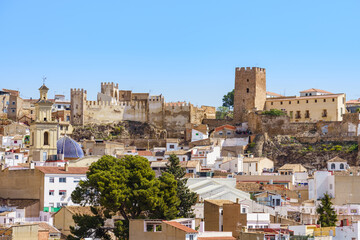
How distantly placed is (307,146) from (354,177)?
23.3 m

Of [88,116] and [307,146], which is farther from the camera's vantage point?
[88,116]

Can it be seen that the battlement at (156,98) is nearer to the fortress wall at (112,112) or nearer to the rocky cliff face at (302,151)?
the fortress wall at (112,112)

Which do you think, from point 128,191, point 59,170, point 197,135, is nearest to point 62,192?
point 59,170

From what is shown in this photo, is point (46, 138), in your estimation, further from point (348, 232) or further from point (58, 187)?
point (348, 232)

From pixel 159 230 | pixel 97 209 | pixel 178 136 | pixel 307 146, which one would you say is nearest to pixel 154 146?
pixel 178 136

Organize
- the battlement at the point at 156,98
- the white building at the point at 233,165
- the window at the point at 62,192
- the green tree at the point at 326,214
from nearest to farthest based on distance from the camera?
the green tree at the point at 326,214 → the window at the point at 62,192 → the white building at the point at 233,165 → the battlement at the point at 156,98

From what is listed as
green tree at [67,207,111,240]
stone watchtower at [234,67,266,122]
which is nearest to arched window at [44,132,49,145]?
green tree at [67,207,111,240]

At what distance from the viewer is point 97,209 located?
42781 mm

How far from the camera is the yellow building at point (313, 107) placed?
79812mm

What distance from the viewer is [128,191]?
136 ft

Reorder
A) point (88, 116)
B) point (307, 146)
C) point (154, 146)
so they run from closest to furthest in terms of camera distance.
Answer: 1. point (307, 146)
2. point (154, 146)
3. point (88, 116)

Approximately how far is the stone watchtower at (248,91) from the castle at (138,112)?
19.1ft

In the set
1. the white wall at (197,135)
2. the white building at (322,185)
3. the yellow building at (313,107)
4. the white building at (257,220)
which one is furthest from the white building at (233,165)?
the white building at (257,220)

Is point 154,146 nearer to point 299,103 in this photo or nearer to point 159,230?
point 299,103
